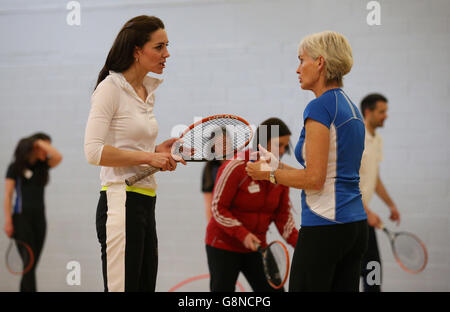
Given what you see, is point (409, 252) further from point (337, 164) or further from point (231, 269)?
point (337, 164)

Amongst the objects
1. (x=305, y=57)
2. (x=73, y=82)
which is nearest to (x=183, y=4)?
(x=73, y=82)

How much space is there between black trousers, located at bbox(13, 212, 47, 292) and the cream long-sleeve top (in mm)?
2179

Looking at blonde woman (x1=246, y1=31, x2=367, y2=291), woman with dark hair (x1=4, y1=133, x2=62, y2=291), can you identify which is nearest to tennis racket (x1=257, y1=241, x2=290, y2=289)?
blonde woman (x1=246, y1=31, x2=367, y2=291)

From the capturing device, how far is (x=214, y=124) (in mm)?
2137

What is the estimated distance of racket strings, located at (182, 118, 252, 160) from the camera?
6.93ft

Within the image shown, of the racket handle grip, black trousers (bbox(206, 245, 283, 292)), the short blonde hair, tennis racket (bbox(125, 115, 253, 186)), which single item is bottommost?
black trousers (bbox(206, 245, 283, 292))

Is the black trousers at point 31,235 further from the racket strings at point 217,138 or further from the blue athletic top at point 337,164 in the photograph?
the blue athletic top at point 337,164

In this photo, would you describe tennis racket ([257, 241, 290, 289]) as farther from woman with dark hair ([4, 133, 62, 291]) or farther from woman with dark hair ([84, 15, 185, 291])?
woman with dark hair ([4, 133, 62, 291])

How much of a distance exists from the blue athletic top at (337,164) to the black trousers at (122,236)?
1.94 ft

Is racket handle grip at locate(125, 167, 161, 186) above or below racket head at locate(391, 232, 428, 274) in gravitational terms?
above

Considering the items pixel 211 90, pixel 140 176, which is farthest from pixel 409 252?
pixel 140 176

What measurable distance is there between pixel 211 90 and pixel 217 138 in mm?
1538

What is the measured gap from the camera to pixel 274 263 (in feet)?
8.25

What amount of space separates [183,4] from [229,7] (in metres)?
0.34
